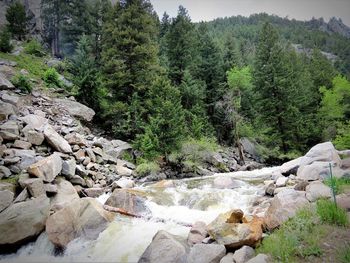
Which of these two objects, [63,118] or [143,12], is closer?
[63,118]

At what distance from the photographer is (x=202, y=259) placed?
7281 mm

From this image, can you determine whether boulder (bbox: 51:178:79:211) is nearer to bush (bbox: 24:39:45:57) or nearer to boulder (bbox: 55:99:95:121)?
boulder (bbox: 55:99:95:121)

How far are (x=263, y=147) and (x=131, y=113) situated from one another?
16463 mm

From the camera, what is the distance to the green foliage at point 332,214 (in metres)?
7.26

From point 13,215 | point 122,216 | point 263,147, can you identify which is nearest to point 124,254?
Answer: point 122,216

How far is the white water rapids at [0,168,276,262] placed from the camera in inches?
350

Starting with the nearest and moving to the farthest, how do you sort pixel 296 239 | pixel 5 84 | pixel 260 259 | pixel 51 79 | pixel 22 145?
pixel 260 259 → pixel 296 239 → pixel 22 145 → pixel 5 84 → pixel 51 79

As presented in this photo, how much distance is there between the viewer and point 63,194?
41.3ft

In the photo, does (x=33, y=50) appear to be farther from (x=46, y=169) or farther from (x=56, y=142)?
(x=46, y=169)

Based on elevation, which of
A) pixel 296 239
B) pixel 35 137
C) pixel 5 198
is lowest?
Answer: pixel 5 198

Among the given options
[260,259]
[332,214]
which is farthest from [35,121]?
[332,214]

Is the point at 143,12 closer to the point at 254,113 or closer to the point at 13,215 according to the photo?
the point at 254,113

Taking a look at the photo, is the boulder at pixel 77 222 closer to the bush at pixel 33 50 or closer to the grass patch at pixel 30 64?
the grass patch at pixel 30 64

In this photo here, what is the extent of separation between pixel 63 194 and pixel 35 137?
478 cm
